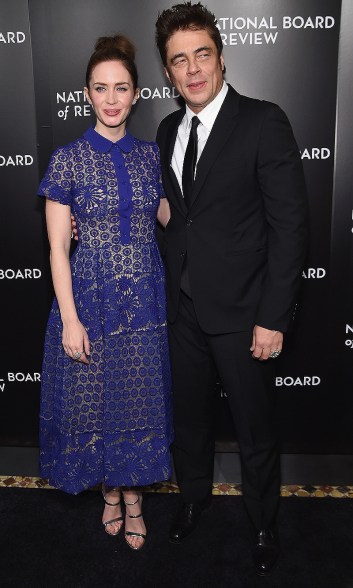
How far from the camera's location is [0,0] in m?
2.33

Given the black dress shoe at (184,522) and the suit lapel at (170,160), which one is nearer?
the suit lapel at (170,160)

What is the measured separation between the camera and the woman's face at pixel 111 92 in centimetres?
177

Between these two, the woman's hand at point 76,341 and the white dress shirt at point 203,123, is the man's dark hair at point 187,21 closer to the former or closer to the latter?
the white dress shirt at point 203,123

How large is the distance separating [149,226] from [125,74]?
0.49 metres

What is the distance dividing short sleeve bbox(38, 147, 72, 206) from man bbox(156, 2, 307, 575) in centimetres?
35

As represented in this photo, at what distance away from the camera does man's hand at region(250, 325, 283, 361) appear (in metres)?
1.80

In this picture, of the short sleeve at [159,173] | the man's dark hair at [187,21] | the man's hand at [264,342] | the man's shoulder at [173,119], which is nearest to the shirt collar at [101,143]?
the short sleeve at [159,173]

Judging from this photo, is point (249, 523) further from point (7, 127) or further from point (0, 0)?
point (0, 0)

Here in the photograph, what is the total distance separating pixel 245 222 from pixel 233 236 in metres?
0.06

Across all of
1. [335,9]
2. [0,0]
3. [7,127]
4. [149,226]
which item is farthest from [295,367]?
[0,0]

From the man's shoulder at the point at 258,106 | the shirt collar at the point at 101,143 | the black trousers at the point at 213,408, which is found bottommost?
the black trousers at the point at 213,408

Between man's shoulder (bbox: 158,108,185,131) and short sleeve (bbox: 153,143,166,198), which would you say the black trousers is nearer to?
short sleeve (bbox: 153,143,166,198)

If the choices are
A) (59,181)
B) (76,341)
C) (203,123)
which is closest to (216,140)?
(203,123)

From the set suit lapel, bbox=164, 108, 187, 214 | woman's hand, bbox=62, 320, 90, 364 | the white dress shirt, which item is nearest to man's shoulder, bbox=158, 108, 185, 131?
suit lapel, bbox=164, 108, 187, 214
